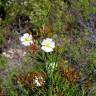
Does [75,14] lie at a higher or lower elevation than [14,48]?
higher

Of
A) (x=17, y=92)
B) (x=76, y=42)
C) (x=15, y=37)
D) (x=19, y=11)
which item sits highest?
(x=19, y=11)

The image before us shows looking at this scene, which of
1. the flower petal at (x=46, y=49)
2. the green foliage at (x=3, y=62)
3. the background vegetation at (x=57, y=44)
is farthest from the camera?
the green foliage at (x=3, y=62)

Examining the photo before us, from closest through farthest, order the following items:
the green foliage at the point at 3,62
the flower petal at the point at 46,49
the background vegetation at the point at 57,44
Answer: the flower petal at the point at 46,49 < the background vegetation at the point at 57,44 < the green foliage at the point at 3,62

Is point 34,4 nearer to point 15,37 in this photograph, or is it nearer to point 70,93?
point 15,37

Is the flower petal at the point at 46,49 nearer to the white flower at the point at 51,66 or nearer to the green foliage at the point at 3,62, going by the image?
the white flower at the point at 51,66

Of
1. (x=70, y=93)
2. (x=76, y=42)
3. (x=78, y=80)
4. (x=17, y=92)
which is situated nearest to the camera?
(x=70, y=93)

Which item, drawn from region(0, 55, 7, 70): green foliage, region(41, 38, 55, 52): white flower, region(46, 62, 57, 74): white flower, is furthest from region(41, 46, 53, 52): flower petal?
region(0, 55, 7, 70): green foliage

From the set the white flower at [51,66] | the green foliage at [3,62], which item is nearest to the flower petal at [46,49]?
the white flower at [51,66]

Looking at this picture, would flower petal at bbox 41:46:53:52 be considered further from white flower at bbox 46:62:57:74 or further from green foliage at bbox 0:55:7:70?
green foliage at bbox 0:55:7:70

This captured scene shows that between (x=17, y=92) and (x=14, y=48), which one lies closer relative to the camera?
(x=17, y=92)

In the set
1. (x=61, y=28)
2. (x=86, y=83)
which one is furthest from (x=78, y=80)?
(x=61, y=28)

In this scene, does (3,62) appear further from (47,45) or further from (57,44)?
(47,45)
